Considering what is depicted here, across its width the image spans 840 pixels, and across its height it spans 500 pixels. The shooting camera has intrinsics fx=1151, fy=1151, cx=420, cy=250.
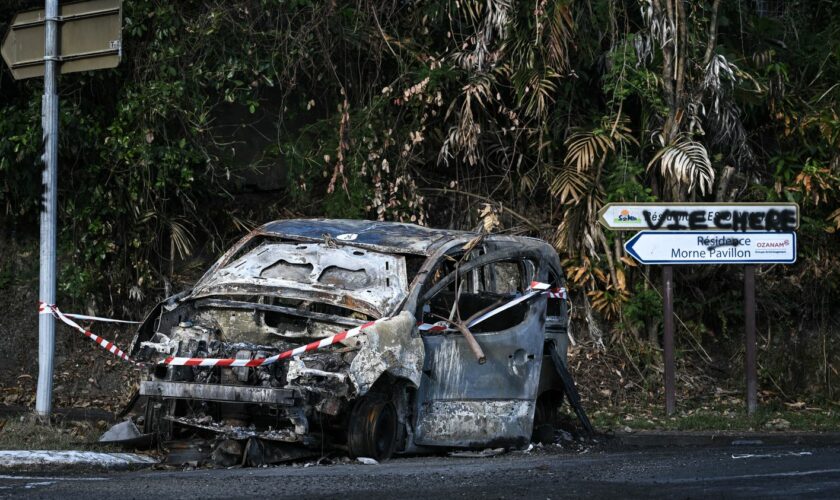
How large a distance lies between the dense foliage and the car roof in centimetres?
382

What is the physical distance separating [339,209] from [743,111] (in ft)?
17.3

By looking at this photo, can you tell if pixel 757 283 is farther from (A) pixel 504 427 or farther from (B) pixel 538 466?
(B) pixel 538 466

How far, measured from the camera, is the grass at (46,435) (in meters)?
8.29

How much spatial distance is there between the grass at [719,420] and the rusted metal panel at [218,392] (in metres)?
4.29

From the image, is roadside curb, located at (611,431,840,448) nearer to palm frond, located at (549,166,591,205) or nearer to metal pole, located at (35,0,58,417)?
palm frond, located at (549,166,591,205)

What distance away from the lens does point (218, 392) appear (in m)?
7.46

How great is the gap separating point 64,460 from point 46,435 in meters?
1.20

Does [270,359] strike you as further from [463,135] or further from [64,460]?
[463,135]

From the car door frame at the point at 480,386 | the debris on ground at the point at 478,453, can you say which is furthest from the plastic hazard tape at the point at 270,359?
the debris on ground at the point at 478,453

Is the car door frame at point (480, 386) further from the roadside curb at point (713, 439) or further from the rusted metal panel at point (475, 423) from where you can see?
the roadside curb at point (713, 439)

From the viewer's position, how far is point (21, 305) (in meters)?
13.7

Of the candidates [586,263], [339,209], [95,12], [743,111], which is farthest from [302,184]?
[743,111]

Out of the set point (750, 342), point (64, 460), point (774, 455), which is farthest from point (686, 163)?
point (64, 460)

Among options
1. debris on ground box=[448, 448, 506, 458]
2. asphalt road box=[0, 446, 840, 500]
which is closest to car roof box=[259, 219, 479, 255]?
debris on ground box=[448, 448, 506, 458]
